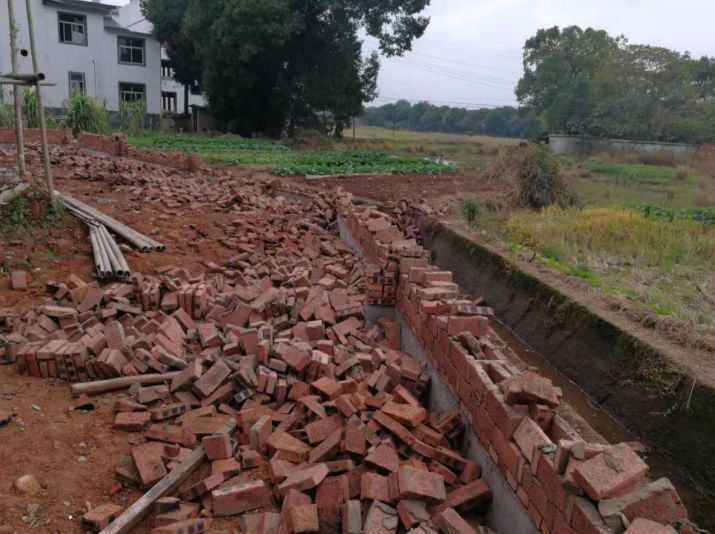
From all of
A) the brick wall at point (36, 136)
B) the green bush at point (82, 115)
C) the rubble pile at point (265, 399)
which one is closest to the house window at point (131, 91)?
the green bush at point (82, 115)

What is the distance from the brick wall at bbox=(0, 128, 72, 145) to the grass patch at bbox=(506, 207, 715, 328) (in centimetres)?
1542

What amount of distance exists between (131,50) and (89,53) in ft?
8.87

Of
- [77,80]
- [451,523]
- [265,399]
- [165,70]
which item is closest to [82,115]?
[77,80]

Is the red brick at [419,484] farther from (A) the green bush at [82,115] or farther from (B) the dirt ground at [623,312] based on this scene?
(A) the green bush at [82,115]

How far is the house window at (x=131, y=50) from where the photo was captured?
110ft

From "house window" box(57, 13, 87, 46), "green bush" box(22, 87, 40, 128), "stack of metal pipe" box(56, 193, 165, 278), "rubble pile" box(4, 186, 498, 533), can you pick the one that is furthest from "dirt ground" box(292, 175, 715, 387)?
"house window" box(57, 13, 87, 46)

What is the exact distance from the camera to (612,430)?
4801 millimetres

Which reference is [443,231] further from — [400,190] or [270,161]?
[270,161]

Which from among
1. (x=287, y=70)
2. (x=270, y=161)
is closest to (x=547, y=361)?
(x=270, y=161)

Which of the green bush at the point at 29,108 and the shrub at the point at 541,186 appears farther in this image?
the green bush at the point at 29,108

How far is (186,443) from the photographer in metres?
3.76

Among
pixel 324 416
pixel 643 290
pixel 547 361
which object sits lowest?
pixel 547 361

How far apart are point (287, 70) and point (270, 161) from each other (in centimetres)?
1318

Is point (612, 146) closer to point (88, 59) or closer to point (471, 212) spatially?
point (471, 212)
